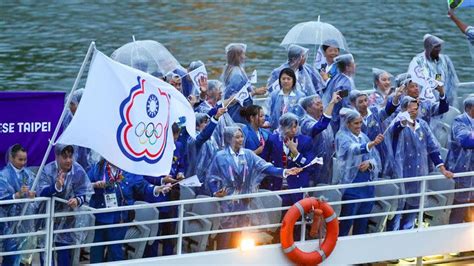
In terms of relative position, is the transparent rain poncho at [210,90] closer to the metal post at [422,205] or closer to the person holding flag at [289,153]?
the person holding flag at [289,153]

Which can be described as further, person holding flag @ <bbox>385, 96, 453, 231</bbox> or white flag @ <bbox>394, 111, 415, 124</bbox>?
person holding flag @ <bbox>385, 96, 453, 231</bbox>

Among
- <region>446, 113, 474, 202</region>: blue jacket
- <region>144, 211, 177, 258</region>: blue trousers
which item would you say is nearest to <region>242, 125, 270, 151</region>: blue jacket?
<region>144, 211, 177, 258</region>: blue trousers

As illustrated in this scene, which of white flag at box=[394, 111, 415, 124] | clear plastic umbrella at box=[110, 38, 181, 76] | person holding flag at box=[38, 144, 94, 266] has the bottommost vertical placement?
person holding flag at box=[38, 144, 94, 266]

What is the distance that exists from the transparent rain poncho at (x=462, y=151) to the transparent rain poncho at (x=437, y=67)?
565 millimetres

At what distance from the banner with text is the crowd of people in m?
0.17

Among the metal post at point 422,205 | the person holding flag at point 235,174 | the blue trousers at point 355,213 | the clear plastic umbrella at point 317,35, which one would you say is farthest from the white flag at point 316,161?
the clear plastic umbrella at point 317,35

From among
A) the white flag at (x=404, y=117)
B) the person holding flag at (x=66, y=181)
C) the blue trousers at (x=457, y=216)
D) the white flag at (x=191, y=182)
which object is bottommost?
the blue trousers at (x=457, y=216)

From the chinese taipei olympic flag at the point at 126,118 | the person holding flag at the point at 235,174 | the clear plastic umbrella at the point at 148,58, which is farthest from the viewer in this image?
the clear plastic umbrella at the point at 148,58

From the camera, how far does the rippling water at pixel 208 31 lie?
28.6m

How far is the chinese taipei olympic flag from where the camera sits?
33.3ft

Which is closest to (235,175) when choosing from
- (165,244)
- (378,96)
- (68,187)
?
(165,244)

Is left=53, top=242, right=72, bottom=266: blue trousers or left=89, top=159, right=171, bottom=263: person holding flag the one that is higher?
left=89, top=159, right=171, bottom=263: person holding flag

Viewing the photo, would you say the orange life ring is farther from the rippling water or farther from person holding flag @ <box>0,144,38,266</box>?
the rippling water

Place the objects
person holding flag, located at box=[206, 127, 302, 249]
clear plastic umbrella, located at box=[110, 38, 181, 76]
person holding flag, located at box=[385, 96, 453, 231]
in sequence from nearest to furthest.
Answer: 1. person holding flag, located at box=[206, 127, 302, 249]
2. person holding flag, located at box=[385, 96, 453, 231]
3. clear plastic umbrella, located at box=[110, 38, 181, 76]
